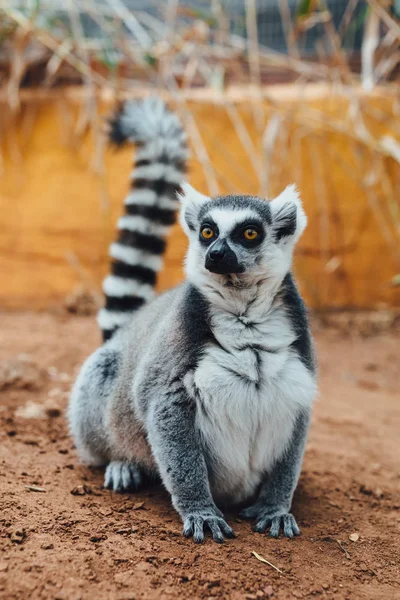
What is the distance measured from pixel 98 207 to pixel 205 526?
18.3ft

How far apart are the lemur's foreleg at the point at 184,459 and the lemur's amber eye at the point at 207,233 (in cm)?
71

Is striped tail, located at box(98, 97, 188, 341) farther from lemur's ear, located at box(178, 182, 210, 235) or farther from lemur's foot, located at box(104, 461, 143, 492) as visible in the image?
lemur's foot, located at box(104, 461, 143, 492)

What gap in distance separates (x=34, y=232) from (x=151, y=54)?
2494 millimetres

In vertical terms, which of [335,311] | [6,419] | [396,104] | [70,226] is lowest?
[6,419]

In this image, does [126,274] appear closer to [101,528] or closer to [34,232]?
[101,528]

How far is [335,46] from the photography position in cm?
654

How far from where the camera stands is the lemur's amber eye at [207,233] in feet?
9.80

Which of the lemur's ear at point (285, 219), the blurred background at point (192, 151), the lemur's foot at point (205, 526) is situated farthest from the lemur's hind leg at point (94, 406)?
the blurred background at point (192, 151)

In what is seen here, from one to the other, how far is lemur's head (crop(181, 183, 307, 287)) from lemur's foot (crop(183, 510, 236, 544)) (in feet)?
3.35

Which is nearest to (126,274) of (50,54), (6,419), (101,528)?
(6,419)

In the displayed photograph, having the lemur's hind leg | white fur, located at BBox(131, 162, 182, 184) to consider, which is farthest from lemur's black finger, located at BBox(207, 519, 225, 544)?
white fur, located at BBox(131, 162, 182, 184)

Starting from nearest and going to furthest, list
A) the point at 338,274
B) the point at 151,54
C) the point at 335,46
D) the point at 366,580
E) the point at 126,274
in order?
the point at 366,580 < the point at 126,274 < the point at 335,46 < the point at 151,54 < the point at 338,274

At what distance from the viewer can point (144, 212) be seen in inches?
154

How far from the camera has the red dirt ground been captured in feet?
7.50
